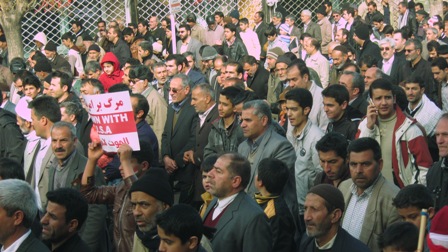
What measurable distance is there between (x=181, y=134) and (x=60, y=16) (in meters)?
10.4

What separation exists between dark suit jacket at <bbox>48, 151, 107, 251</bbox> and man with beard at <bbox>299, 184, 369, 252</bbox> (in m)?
1.96

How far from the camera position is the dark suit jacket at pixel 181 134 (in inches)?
432

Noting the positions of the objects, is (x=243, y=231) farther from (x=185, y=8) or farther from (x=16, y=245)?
(x=185, y=8)

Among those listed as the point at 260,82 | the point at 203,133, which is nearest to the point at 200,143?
the point at 203,133

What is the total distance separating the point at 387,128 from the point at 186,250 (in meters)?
3.43

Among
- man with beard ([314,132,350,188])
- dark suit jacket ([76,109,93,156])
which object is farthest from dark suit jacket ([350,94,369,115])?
dark suit jacket ([76,109,93,156])

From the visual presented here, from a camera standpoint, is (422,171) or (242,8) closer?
(422,171)

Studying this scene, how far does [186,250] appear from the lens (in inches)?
226

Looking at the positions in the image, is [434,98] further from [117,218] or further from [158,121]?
[117,218]

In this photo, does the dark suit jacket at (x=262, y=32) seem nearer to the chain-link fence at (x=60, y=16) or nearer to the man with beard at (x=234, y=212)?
the chain-link fence at (x=60, y=16)

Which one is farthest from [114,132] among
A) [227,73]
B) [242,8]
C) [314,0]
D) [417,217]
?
[314,0]

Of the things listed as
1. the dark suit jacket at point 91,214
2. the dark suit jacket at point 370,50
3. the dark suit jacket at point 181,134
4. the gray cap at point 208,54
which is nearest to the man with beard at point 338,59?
the gray cap at point 208,54

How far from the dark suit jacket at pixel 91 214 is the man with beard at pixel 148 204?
38.0 inches

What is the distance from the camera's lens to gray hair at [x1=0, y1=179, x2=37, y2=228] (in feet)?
19.5
